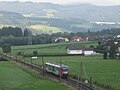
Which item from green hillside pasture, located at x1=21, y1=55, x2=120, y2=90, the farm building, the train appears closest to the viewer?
green hillside pasture, located at x1=21, y1=55, x2=120, y2=90

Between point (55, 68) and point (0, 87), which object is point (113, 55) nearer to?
point (55, 68)

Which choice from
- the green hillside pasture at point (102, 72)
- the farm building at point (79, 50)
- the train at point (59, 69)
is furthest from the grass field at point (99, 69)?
the farm building at point (79, 50)

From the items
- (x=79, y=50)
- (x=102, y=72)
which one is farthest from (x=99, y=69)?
(x=79, y=50)

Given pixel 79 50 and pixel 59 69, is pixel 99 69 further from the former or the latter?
pixel 79 50

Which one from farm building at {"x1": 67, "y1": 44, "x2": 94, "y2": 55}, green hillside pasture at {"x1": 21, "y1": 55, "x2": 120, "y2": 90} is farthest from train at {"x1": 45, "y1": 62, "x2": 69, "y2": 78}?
farm building at {"x1": 67, "y1": 44, "x2": 94, "y2": 55}

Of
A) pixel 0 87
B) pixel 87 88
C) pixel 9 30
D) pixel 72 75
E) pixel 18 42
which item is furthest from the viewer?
pixel 9 30

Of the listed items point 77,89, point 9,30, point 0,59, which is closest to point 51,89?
point 77,89

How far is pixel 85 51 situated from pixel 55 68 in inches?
2654

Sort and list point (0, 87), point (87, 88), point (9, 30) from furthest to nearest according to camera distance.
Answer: point (9, 30) < point (0, 87) < point (87, 88)

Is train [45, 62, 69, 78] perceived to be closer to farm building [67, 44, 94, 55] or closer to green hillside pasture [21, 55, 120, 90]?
green hillside pasture [21, 55, 120, 90]

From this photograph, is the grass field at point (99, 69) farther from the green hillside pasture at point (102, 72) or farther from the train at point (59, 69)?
the train at point (59, 69)

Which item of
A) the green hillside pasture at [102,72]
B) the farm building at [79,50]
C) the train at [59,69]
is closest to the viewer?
the green hillside pasture at [102,72]

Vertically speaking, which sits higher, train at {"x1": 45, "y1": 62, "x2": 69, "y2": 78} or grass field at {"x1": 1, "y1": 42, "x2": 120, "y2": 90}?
train at {"x1": 45, "y1": 62, "x2": 69, "y2": 78}

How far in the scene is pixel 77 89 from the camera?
42375mm
